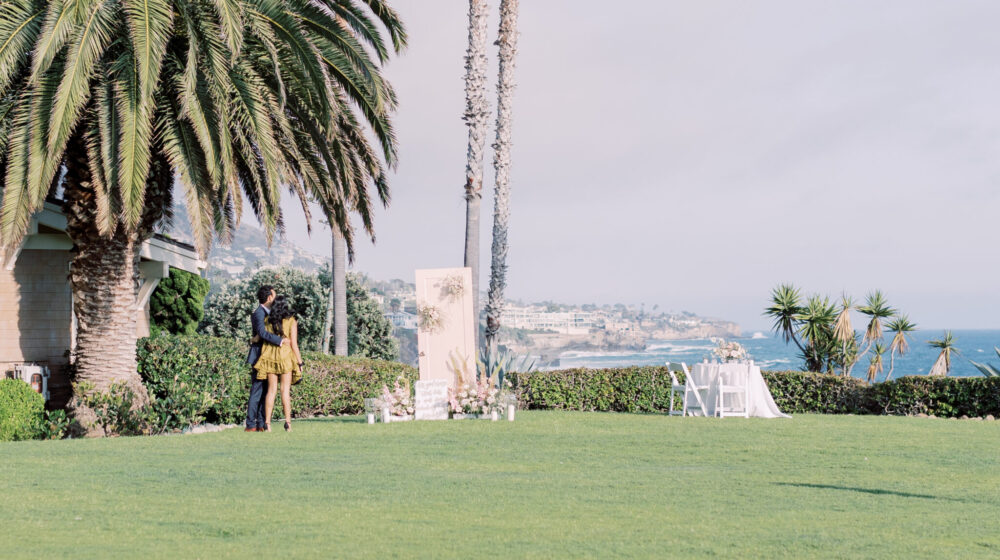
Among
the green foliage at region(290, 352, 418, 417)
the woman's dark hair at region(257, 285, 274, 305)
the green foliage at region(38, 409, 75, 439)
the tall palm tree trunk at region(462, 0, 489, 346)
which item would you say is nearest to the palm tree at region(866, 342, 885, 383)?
the tall palm tree trunk at region(462, 0, 489, 346)

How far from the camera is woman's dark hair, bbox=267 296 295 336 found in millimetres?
14297

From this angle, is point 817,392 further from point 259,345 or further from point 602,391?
point 259,345

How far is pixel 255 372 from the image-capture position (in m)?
14.7

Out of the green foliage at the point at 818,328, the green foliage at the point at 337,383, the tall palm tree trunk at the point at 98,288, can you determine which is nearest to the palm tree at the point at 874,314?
the green foliage at the point at 818,328

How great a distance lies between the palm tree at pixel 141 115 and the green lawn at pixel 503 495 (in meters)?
3.00

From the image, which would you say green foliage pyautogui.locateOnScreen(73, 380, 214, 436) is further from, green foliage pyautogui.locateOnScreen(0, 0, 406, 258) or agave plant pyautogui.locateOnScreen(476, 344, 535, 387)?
agave plant pyautogui.locateOnScreen(476, 344, 535, 387)

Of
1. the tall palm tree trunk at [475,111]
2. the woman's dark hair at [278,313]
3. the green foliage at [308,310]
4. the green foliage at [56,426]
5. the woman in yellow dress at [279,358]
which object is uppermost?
the tall palm tree trunk at [475,111]

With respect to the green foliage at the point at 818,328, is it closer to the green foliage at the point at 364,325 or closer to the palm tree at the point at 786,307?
the palm tree at the point at 786,307

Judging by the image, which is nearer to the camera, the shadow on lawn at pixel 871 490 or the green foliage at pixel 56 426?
the shadow on lawn at pixel 871 490

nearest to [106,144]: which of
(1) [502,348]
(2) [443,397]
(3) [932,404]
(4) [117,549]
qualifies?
(2) [443,397]

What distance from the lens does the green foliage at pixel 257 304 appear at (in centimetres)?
3644

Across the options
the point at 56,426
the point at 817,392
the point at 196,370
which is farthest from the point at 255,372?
the point at 817,392

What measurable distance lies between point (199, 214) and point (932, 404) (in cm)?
1463

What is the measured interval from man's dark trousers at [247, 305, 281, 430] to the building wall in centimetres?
380
